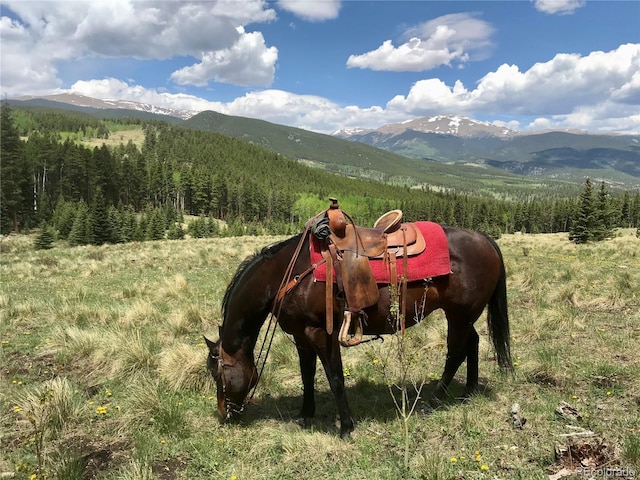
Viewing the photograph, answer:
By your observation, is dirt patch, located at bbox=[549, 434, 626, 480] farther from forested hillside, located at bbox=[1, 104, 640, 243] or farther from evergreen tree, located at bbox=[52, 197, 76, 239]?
evergreen tree, located at bbox=[52, 197, 76, 239]

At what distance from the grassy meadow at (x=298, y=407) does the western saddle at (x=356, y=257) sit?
73 cm

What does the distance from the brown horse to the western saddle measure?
0.54 feet

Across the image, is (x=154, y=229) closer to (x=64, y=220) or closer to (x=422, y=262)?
(x=64, y=220)

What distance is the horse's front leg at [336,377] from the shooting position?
4.78 metres

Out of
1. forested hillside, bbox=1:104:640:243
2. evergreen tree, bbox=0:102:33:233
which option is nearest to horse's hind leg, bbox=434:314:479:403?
forested hillside, bbox=1:104:640:243

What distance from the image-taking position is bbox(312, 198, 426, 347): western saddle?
4.80 meters

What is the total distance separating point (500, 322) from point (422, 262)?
1.83 meters

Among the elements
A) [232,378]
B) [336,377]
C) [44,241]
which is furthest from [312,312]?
[44,241]

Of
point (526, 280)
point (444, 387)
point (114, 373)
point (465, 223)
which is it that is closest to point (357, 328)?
point (444, 387)

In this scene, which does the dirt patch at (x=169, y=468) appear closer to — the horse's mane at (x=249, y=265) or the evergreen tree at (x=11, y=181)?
the horse's mane at (x=249, y=265)

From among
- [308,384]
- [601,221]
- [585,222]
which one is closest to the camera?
[308,384]

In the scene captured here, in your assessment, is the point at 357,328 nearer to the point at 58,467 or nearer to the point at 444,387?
the point at 444,387

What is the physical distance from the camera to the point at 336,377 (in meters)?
4.81

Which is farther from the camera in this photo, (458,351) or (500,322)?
(500,322)
